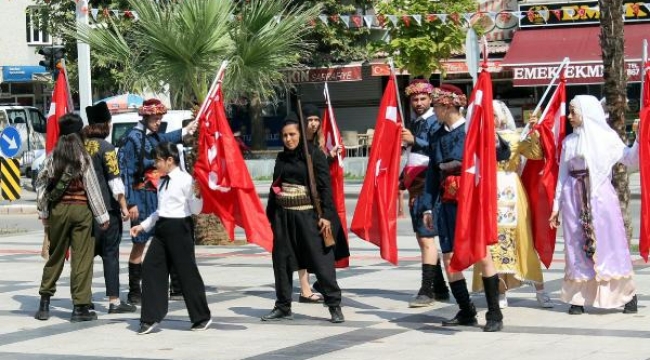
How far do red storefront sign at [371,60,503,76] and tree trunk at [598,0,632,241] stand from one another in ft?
58.8

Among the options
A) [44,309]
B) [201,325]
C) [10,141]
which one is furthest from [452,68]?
[201,325]

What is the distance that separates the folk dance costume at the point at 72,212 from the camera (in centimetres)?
1147

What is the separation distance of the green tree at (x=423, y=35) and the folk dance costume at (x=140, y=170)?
1951 centimetres

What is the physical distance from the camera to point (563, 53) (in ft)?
113

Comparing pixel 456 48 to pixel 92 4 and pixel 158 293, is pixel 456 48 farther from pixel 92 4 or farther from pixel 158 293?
pixel 158 293

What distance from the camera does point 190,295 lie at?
10.8 metres

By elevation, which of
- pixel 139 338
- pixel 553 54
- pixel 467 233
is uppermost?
pixel 553 54

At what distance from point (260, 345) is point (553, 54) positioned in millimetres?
25837

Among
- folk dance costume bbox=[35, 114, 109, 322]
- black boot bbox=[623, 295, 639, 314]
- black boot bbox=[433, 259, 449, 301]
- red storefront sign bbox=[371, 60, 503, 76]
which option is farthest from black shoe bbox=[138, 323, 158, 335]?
red storefront sign bbox=[371, 60, 503, 76]

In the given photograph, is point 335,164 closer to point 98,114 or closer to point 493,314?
point 98,114

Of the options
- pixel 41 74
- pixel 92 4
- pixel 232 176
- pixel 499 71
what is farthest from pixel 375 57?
pixel 232 176

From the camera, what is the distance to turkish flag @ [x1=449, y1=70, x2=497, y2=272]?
33.6ft

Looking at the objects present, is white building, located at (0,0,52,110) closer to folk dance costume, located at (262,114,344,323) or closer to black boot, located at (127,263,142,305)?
black boot, located at (127,263,142,305)

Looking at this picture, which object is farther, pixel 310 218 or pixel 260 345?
pixel 310 218
